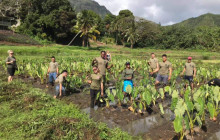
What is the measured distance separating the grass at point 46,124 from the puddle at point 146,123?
380mm

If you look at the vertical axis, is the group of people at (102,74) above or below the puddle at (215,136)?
above

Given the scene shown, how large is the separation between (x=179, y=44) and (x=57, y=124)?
44542 millimetres

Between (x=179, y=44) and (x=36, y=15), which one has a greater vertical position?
(x=36, y=15)

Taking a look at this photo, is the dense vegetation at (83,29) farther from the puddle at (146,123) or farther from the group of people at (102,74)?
the puddle at (146,123)

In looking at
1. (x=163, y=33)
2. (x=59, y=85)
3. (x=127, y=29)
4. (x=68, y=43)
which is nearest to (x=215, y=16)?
(x=163, y=33)

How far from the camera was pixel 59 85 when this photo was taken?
246 inches

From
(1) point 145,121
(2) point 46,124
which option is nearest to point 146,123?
(1) point 145,121

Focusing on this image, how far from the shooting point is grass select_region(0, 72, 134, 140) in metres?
3.63

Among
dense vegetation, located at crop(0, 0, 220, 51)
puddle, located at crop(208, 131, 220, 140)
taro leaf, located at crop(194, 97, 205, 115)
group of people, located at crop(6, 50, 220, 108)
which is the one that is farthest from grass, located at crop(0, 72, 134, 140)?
dense vegetation, located at crop(0, 0, 220, 51)

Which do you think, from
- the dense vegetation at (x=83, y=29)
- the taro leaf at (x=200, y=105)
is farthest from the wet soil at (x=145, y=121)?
the dense vegetation at (x=83, y=29)

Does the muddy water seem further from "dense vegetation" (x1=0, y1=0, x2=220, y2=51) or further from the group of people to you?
"dense vegetation" (x1=0, y1=0, x2=220, y2=51)

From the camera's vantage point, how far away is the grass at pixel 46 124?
363cm

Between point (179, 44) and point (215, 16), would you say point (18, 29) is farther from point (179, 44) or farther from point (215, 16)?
point (215, 16)

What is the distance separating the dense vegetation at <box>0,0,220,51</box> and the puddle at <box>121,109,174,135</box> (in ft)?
99.6
